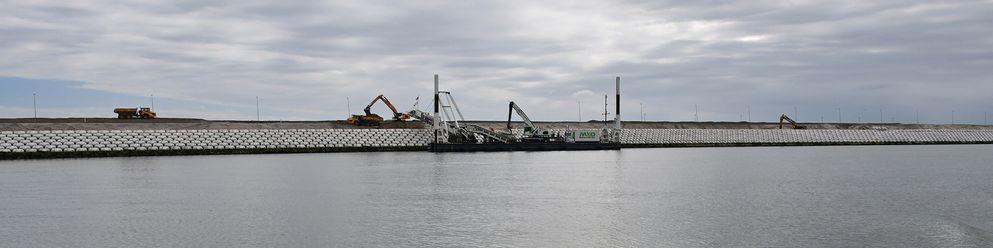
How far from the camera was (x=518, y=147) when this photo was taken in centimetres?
10619

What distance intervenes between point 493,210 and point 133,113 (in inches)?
3647

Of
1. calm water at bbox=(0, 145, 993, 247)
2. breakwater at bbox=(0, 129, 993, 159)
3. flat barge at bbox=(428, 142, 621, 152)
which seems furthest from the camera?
flat barge at bbox=(428, 142, 621, 152)

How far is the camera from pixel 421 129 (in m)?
114

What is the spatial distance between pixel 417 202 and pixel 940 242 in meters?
17.7

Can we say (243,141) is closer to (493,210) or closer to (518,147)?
(518,147)

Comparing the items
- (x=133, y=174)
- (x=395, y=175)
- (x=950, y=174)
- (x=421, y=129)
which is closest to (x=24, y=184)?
(x=133, y=174)

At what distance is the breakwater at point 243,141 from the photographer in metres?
84.6

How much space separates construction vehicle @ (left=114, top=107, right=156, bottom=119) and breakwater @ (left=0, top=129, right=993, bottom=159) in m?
18.9

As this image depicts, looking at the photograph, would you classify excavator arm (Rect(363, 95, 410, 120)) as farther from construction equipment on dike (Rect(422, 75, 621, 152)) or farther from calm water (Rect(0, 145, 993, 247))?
calm water (Rect(0, 145, 993, 247))

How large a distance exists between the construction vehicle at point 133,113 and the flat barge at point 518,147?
117ft

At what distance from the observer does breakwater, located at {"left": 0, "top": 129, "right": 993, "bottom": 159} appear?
84.6 meters

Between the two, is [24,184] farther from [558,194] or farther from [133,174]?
[558,194]

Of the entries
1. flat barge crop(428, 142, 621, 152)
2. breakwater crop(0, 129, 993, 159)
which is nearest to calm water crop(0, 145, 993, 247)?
breakwater crop(0, 129, 993, 159)

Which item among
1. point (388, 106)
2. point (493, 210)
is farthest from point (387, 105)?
point (493, 210)
